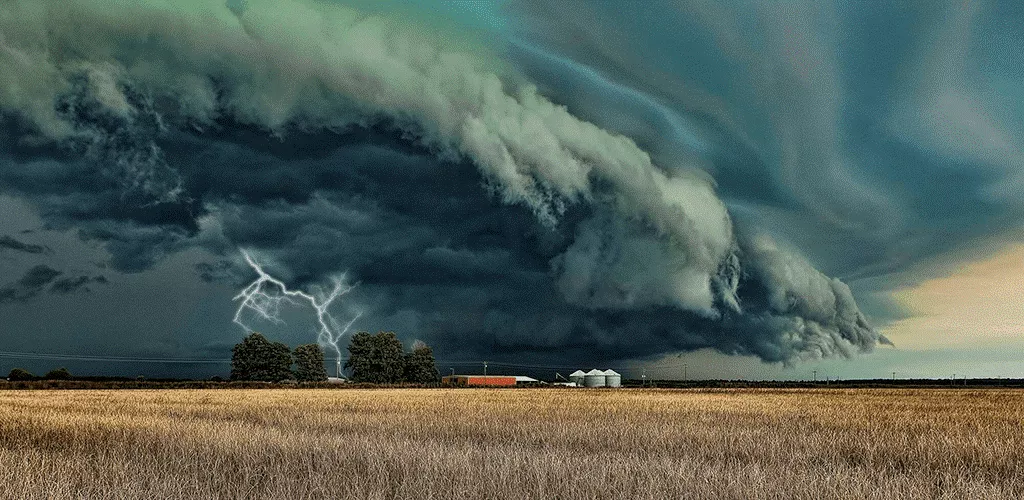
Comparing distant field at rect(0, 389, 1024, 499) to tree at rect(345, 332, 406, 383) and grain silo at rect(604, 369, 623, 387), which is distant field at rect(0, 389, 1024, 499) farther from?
grain silo at rect(604, 369, 623, 387)

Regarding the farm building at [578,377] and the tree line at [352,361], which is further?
the farm building at [578,377]

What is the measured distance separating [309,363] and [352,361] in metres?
7.71

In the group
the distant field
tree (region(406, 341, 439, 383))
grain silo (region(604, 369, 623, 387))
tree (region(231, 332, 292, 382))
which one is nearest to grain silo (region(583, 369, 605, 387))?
grain silo (region(604, 369, 623, 387))

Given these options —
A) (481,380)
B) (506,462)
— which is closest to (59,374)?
(481,380)

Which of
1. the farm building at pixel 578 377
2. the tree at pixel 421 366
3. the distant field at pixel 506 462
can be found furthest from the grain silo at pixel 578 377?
the distant field at pixel 506 462

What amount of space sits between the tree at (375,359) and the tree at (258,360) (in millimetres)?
10949

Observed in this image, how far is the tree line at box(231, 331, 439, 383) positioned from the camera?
114250 millimetres

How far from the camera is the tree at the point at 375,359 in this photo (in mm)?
121062

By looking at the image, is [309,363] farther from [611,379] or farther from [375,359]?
[611,379]

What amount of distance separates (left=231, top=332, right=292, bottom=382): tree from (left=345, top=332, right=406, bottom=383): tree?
10.9 metres

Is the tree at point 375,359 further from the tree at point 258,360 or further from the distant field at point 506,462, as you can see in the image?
the distant field at point 506,462

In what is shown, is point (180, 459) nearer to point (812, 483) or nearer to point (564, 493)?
point (564, 493)

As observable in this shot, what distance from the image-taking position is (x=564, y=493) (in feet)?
25.5

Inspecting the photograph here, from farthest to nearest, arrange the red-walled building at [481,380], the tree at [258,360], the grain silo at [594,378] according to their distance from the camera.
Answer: the red-walled building at [481,380] → the grain silo at [594,378] → the tree at [258,360]
